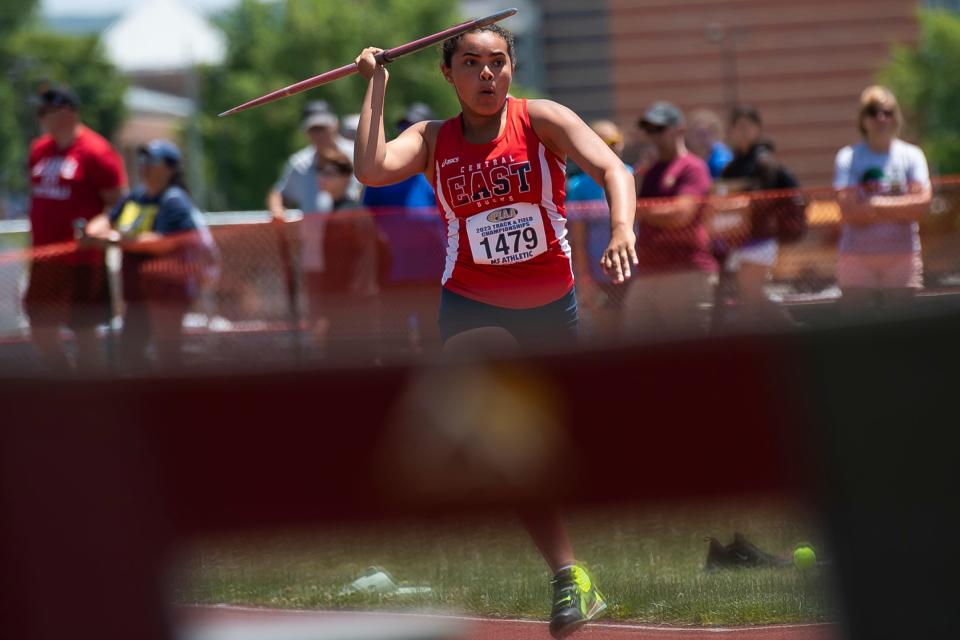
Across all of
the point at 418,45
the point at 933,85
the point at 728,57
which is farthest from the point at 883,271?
the point at 728,57

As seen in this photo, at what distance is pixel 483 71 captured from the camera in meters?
4.33

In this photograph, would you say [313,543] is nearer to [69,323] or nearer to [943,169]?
[69,323]

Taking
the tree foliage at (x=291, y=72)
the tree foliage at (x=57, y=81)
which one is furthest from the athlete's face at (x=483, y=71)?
the tree foliage at (x=57, y=81)

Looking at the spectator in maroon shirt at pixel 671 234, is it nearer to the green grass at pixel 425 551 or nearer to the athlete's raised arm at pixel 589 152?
the athlete's raised arm at pixel 589 152

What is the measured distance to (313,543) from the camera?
1.32m

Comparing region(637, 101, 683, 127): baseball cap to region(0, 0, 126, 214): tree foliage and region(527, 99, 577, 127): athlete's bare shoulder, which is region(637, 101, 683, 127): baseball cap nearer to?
region(527, 99, 577, 127): athlete's bare shoulder

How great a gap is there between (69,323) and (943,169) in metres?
40.5

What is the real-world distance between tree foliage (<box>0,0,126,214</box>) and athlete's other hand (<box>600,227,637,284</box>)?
66.8 meters

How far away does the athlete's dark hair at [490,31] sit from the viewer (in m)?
4.38

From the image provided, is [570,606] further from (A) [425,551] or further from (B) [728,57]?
(B) [728,57]

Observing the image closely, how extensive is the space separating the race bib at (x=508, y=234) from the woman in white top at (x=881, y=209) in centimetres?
417

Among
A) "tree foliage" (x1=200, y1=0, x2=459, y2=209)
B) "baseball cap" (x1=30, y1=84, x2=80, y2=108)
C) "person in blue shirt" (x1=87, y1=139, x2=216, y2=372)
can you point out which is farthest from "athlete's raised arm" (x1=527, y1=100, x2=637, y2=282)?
"tree foliage" (x1=200, y1=0, x2=459, y2=209)

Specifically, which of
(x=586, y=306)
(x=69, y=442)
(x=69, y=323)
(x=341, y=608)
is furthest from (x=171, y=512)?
(x=69, y=323)

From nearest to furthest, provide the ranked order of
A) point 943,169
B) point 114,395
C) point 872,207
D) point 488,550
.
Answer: point 114,395 → point 488,550 → point 872,207 → point 943,169
